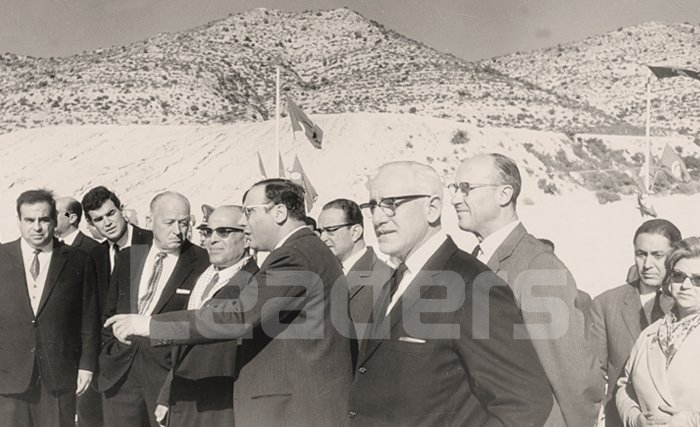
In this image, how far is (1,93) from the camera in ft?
182

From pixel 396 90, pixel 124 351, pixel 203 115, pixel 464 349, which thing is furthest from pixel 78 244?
pixel 396 90

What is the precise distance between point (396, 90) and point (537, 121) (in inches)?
452

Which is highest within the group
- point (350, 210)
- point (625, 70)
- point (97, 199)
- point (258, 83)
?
point (625, 70)

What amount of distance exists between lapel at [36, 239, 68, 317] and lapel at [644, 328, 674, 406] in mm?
3561

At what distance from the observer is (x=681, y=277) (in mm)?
3615

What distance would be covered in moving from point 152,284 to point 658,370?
121 inches

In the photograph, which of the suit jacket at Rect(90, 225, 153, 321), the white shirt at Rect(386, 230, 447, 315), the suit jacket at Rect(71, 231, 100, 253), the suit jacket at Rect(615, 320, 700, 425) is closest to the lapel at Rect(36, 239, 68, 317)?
the suit jacket at Rect(90, 225, 153, 321)

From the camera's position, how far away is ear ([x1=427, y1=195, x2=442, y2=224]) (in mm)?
3189

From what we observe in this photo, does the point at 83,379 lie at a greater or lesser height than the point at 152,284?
lesser

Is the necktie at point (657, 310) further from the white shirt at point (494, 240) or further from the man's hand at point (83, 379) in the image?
the man's hand at point (83, 379)

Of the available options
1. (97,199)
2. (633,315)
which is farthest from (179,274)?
(633,315)

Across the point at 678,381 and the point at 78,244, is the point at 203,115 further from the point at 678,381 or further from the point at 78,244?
the point at 678,381

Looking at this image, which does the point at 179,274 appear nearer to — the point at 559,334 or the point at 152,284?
the point at 152,284

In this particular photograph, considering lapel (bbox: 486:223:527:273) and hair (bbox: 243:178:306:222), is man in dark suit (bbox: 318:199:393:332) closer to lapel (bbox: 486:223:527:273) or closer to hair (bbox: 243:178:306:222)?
hair (bbox: 243:178:306:222)
